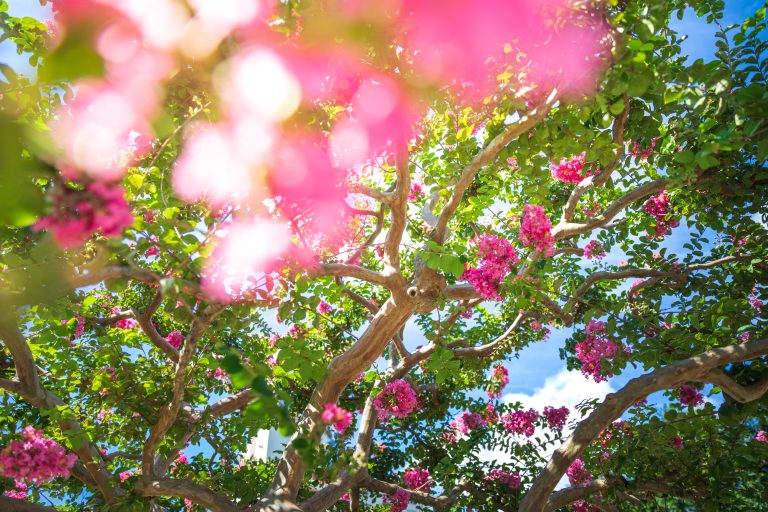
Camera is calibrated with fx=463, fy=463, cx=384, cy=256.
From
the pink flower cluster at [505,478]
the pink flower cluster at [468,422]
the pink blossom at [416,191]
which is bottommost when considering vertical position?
the pink flower cluster at [505,478]

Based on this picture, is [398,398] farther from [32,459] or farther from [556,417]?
[556,417]

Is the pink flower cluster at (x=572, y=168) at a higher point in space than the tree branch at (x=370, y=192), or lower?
higher

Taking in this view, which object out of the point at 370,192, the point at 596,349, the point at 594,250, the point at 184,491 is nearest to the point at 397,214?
the point at 370,192

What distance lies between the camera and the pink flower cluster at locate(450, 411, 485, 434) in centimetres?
650

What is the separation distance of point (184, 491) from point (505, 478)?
12.0ft

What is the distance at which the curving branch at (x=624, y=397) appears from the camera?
3.38 meters

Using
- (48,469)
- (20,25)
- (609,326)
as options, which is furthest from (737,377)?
(20,25)

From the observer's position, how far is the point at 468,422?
21.5 feet

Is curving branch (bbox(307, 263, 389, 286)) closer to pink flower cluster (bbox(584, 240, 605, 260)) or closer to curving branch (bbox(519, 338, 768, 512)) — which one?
curving branch (bbox(519, 338, 768, 512))

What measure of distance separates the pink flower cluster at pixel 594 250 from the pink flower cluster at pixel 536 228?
2.97m

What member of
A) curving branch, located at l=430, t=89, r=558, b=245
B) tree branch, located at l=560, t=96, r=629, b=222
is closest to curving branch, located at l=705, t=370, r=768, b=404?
tree branch, located at l=560, t=96, r=629, b=222

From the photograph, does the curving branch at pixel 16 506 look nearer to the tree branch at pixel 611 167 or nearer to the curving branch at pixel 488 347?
the curving branch at pixel 488 347

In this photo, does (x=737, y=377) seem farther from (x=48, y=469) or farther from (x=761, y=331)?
(x=48, y=469)

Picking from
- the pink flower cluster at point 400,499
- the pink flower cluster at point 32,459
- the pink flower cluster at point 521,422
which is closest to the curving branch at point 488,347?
the pink flower cluster at point 521,422
